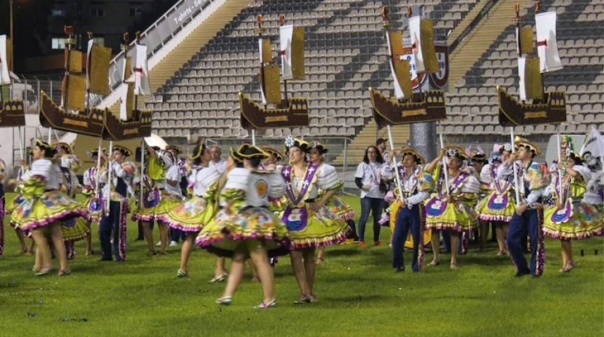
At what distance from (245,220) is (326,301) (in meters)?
1.78

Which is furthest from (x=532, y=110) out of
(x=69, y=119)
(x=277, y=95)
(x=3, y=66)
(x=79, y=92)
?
(x=3, y=66)

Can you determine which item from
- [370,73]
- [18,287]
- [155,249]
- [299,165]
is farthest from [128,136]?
[370,73]

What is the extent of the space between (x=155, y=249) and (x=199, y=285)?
5.74 m

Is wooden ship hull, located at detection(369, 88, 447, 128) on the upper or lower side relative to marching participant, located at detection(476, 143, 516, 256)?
upper

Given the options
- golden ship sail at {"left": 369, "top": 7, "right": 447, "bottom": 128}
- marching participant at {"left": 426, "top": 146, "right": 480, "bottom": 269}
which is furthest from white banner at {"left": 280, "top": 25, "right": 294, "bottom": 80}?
marching participant at {"left": 426, "top": 146, "right": 480, "bottom": 269}

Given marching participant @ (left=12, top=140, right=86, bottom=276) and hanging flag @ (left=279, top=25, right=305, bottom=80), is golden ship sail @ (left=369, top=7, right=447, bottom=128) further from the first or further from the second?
marching participant @ (left=12, top=140, right=86, bottom=276)

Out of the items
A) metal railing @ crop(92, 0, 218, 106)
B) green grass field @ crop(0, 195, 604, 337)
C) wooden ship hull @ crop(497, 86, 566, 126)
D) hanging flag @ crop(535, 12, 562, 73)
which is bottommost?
green grass field @ crop(0, 195, 604, 337)

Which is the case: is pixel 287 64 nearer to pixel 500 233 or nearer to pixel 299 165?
pixel 500 233

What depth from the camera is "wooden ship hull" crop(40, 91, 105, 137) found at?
1962 centimetres

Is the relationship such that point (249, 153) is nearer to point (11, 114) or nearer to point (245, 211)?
point (245, 211)

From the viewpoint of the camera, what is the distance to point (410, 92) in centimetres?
1945

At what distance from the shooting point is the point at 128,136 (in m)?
20.8

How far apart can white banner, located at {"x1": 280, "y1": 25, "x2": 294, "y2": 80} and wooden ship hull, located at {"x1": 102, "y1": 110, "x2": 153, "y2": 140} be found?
Answer: 2.22 m

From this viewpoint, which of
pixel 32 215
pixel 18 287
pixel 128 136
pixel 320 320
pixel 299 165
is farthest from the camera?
pixel 128 136
